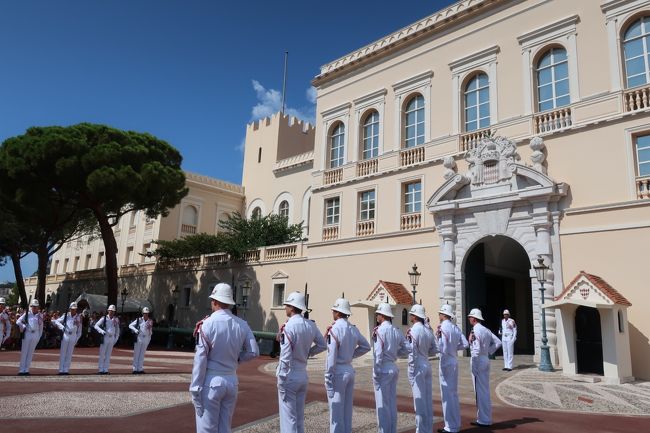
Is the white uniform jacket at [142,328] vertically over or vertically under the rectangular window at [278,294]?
under

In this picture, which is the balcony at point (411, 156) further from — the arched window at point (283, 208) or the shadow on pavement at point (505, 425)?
the arched window at point (283, 208)

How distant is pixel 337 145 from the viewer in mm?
25438

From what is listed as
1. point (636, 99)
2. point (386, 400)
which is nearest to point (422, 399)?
point (386, 400)

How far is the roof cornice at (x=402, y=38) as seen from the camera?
21.0m

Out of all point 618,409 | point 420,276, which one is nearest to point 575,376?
point 618,409

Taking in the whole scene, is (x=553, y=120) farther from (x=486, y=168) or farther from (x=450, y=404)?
(x=450, y=404)

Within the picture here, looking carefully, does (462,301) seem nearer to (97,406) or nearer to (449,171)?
(449,171)

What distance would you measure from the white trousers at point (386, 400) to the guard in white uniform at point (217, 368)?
2.41 m

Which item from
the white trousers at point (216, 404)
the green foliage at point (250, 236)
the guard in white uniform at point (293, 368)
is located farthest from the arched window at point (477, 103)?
the white trousers at point (216, 404)

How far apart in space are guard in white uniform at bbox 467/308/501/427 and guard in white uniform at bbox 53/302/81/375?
33.7 ft

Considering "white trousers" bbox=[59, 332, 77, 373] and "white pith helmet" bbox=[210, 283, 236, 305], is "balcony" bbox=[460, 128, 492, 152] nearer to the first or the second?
"white trousers" bbox=[59, 332, 77, 373]

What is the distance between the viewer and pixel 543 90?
61.0 ft

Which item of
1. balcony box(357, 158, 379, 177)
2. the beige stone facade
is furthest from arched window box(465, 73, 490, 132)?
balcony box(357, 158, 379, 177)

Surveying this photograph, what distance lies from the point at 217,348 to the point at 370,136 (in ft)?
65.1
